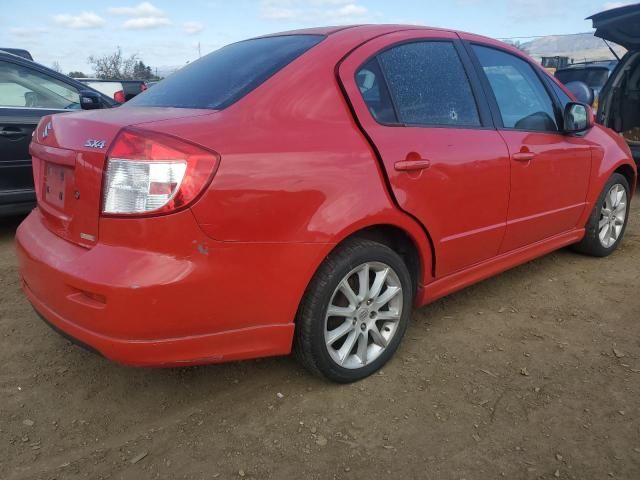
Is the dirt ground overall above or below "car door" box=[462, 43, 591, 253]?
below

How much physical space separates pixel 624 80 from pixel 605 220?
417 cm

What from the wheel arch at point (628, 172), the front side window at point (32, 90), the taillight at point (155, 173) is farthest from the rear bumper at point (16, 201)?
the wheel arch at point (628, 172)

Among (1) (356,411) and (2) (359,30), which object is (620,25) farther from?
(1) (356,411)

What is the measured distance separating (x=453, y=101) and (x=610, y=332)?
156cm

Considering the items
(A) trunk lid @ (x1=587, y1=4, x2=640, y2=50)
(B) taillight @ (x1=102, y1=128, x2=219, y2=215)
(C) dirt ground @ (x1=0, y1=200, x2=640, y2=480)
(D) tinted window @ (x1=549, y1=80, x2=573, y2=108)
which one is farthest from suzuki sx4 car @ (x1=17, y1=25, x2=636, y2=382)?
(A) trunk lid @ (x1=587, y1=4, x2=640, y2=50)

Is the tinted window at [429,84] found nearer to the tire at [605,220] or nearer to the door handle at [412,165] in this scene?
the door handle at [412,165]

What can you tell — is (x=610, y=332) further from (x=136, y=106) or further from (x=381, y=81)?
(x=136, y=106)

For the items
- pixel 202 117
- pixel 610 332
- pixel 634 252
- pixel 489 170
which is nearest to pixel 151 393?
pixel 202 117

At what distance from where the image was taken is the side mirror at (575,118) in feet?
11.3

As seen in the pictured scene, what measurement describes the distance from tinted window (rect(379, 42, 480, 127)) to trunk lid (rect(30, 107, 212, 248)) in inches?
37.6

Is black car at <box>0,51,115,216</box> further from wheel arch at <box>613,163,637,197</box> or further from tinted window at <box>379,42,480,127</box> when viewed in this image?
wheel arch at <box>613,163,637,197</box>

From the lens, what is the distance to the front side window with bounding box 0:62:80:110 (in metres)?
4.50

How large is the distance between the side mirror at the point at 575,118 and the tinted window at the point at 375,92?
61.7 inches

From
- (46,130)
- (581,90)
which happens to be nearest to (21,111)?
(46,130)
